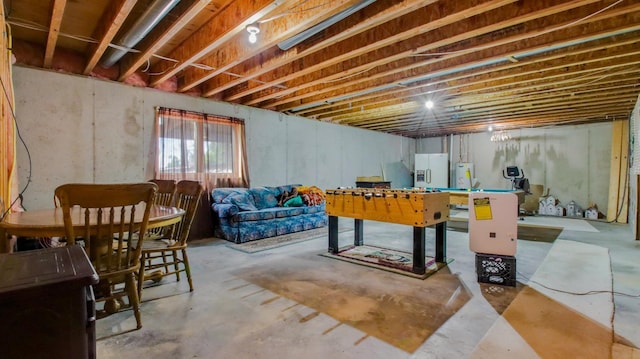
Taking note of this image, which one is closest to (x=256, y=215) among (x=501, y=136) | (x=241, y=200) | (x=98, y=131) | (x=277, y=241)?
(x=241, y=200)

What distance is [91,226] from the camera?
1983mm

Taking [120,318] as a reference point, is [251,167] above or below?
above

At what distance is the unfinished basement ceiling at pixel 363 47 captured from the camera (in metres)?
2.78

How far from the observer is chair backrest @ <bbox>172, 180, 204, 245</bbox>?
2.83 meters

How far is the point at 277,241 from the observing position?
197 inches

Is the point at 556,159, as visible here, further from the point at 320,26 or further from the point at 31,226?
the point at 31,226

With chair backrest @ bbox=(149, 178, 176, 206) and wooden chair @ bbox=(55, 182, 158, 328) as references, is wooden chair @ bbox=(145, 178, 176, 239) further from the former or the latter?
wooden chair @ bbox=(55, 182, 158, 328)

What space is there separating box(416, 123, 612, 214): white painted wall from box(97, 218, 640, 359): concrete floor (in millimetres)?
5507

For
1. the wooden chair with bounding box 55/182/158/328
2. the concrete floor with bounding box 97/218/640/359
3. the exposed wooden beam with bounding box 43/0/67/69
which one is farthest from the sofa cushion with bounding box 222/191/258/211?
the exposed wooden beam with bounding box 43/0/67/69

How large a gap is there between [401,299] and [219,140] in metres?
4.35

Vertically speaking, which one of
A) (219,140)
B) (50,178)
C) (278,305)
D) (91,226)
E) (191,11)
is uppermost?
(191,11)

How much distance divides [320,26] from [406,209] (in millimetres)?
2061

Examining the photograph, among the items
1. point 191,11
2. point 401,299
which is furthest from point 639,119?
point 191,11

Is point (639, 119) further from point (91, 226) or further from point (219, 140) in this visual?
point (91, 226)
